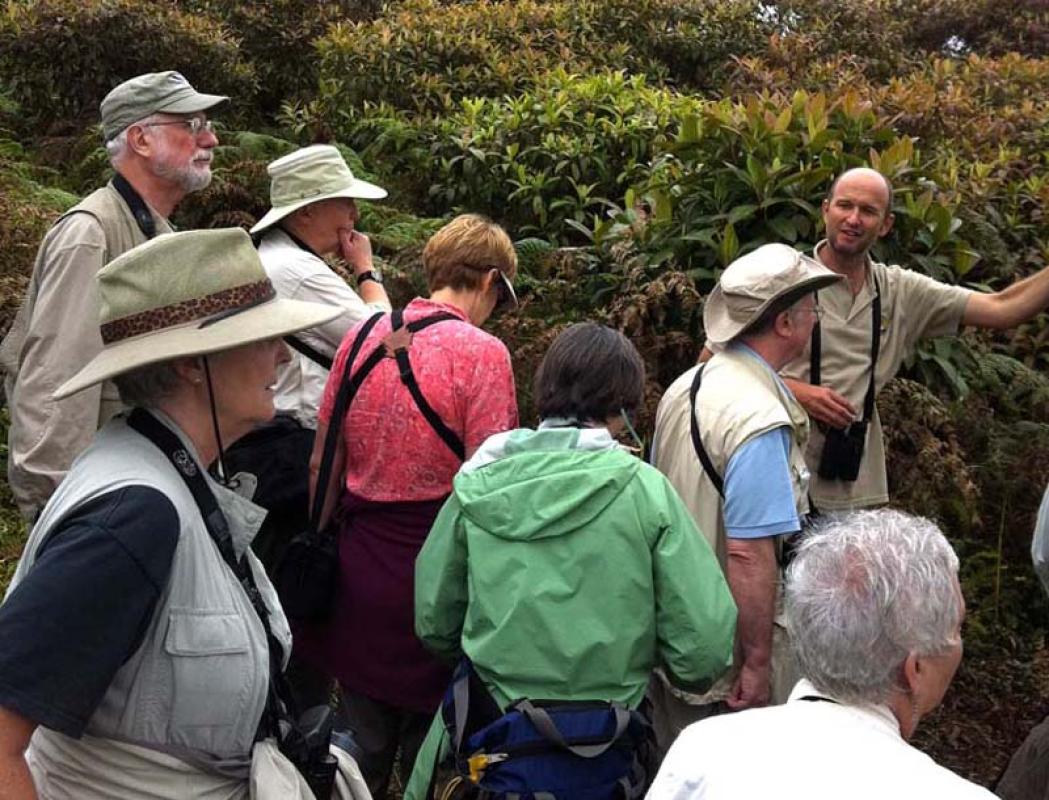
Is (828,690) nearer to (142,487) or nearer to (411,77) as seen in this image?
(142,487)

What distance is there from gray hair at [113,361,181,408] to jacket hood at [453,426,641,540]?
98 centimetres

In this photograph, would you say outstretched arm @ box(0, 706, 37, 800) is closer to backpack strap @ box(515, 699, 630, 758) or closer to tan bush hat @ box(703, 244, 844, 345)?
backpack strap @ box(515, 699, 630, 758)

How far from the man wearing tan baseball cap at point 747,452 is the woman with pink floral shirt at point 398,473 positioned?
550mm

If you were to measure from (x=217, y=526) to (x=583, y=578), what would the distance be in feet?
3.44

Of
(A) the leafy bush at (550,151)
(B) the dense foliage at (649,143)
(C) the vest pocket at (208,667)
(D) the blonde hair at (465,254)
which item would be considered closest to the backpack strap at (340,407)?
(D) the blonde hair at (465,254)

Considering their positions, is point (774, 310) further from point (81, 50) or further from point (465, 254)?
point (81, 50)

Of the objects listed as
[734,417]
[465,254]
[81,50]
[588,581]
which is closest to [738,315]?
[734,417]

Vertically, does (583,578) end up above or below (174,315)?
below

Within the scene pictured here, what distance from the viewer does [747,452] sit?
11.6 feet

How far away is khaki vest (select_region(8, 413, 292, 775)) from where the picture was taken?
7.26 ft

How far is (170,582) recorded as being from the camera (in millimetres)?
2213

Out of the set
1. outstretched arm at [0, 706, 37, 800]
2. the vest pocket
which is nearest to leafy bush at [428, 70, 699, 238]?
the vest pocket

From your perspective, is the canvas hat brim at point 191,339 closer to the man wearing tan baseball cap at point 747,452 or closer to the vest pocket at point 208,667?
the vest pocket at point 208,667

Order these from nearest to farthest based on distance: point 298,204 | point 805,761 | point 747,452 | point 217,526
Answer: point 805,761, point 217,526, point 747,452, point 298,204
